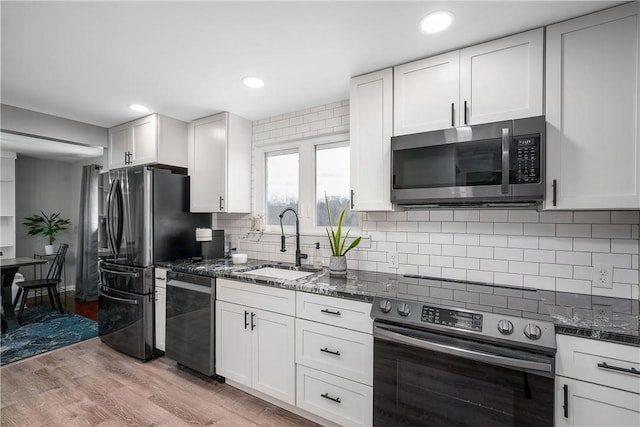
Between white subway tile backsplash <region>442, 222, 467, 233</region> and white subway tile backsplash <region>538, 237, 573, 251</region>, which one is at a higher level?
white subway tile backsplash <region>442, 222, 467, 233</region>

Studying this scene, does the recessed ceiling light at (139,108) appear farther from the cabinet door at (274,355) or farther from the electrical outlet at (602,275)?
the electrical outlet at (602,275)

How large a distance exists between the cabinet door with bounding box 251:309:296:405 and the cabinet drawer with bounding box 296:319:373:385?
8 cm

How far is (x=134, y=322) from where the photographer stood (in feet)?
9.57

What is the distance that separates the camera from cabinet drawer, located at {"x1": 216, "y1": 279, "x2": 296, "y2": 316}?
2.07m

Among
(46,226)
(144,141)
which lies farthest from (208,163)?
(46,226)

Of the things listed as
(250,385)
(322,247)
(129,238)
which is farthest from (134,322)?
(322,247)

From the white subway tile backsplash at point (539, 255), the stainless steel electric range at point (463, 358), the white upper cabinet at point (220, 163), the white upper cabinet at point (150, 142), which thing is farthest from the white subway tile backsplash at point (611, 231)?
the white upper cabinet at point (150, 142)

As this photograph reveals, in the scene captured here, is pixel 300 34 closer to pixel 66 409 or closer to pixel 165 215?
pixel 165 215

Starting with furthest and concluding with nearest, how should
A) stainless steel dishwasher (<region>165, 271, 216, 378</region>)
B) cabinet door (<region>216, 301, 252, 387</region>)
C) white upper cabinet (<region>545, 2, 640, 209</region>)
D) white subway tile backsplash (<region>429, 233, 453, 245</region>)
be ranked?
stainless steel dishwasher (<region>165, 271, 216, 378</region>) → cabinet door (<region>216, 301, 252, 387</region>) → white subway tile backsplash (<region>429, 233, 453, 245</region>) → white upper cabinet (<region>545, 2, 640, 209</region>)

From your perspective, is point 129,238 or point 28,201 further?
point 28,201

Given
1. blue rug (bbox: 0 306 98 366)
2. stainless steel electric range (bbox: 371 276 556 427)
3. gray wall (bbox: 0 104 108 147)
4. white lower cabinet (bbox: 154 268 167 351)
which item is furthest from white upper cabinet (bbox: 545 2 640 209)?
blue rug (bbox: 0 306 98 366)

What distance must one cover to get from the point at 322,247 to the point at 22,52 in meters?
2.45

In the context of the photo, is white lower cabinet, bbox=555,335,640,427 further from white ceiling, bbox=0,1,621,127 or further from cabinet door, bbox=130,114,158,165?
cabinet door, bbox=130,114,158,165

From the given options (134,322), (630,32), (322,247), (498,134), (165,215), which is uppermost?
(630,32)
